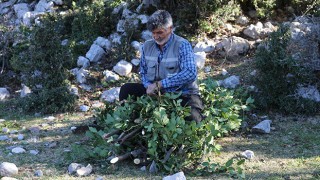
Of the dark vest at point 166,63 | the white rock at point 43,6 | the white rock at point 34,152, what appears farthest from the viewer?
the white rock at point 43,6

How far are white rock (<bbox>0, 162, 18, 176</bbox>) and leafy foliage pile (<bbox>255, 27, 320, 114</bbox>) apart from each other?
334 centimetres

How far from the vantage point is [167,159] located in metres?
4.72

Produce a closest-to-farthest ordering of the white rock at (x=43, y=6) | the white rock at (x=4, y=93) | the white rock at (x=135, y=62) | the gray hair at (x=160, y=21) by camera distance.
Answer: the gray hair at (x=160, y=21) → the white rock at (x=4, y=93) → the white rock at (x=135, y=62) → the white rock at (x=43, y=6)

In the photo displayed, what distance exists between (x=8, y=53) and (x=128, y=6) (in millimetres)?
2470

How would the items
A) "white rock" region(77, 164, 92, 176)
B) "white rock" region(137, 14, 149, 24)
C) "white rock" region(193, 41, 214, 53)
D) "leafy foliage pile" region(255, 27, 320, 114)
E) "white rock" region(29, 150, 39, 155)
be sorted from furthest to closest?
"white rock" region(137, 14, 149, 24) < "white rock" region(193, 41, 214, 53) < "leafy foliage pile" region(255, 27, 320, 114) < "white rock" region(29, 150, 39, 155) < "white rock" region(77, 164, 92, 176)

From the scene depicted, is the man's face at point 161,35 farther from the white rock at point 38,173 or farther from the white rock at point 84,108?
the white rock at point 84,108

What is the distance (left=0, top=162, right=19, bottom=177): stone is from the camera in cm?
471

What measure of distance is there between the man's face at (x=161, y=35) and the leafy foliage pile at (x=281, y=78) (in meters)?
1.95

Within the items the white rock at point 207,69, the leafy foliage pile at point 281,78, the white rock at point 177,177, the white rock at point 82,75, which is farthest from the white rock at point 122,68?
the white rock at point 177,177

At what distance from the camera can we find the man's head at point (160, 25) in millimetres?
5020

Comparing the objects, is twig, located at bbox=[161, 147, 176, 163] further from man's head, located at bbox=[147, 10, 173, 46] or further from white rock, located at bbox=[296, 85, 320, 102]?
white rock, located at bbox=[296, 85, 320, 102]

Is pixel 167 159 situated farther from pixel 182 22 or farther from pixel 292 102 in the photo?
pixel 182 22

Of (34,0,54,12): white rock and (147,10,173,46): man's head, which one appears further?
(34,0,54,12): white rock

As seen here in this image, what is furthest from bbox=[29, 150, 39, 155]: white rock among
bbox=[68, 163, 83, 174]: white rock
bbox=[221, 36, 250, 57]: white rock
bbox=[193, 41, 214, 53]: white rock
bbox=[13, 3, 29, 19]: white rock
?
bbox=[13, 3, 29, 19]: white rock
